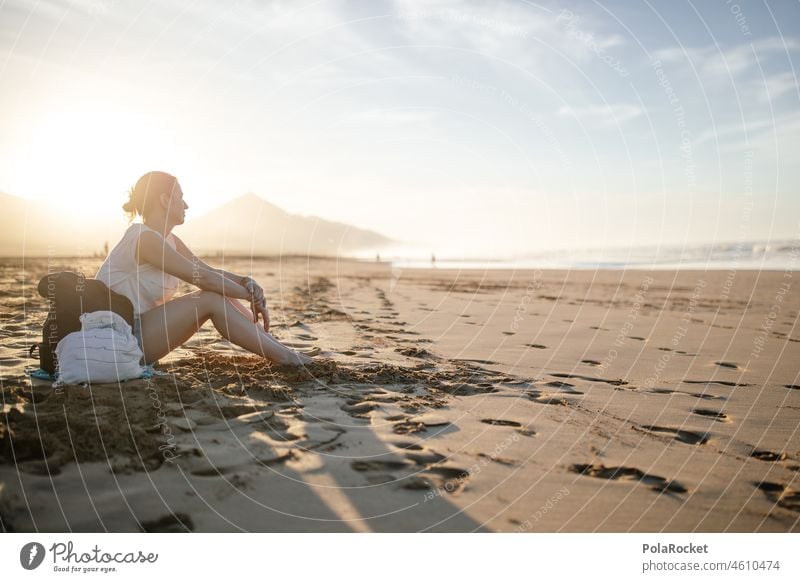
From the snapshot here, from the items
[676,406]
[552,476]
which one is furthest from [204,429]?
[676,406]

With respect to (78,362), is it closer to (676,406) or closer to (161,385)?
(161,385)

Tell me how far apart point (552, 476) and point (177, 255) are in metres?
3.42

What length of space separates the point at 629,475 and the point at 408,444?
140 cm

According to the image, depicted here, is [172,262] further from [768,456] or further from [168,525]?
[768,456]

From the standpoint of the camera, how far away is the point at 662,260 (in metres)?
43.0

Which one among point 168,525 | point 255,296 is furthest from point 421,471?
point 255,296

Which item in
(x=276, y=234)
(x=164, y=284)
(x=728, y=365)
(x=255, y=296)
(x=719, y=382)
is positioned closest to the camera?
(x=164, y=284)

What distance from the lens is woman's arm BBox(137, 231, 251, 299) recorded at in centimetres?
443

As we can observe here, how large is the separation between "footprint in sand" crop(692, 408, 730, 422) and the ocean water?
2919cm

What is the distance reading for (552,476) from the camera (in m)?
3.18

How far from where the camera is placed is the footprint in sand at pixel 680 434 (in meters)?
3.81
